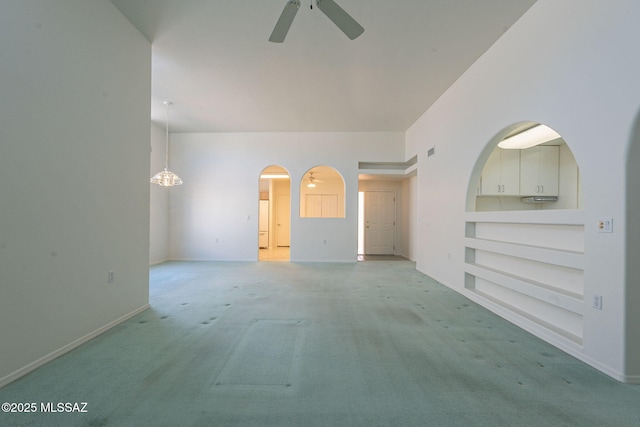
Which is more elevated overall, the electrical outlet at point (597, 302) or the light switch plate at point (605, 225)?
the light switch plate at point (605, 225)

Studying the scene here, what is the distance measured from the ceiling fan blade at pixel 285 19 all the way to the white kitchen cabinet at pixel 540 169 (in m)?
4.07

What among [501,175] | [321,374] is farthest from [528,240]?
[321,374]

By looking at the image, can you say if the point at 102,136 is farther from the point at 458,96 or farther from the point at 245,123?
the point at 458,96

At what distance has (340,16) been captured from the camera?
2191 mm

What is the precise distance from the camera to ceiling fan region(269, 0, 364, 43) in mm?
2113

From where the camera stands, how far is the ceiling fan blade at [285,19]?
7.02 ft

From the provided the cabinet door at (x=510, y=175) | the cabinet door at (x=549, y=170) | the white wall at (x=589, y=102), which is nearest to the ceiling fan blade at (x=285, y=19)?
the white wall at (x=589, y=102)

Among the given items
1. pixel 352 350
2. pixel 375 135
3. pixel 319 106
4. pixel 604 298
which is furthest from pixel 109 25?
pixel 375 135

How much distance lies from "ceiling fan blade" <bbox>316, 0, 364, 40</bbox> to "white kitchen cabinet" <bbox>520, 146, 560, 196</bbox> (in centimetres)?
361

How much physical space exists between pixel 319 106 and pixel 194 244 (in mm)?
4737

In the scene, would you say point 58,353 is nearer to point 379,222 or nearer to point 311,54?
point 311,54

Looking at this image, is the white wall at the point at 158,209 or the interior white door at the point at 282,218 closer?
the white wall at the point at 158,209

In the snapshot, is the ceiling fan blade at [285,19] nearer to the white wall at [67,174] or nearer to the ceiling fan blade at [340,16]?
the ceiling fan blade at [340,16]

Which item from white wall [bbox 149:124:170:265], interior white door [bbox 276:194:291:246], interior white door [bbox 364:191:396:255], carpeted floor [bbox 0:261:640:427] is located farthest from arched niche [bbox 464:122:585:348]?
interior white door [bbox 276:194:291:246]
